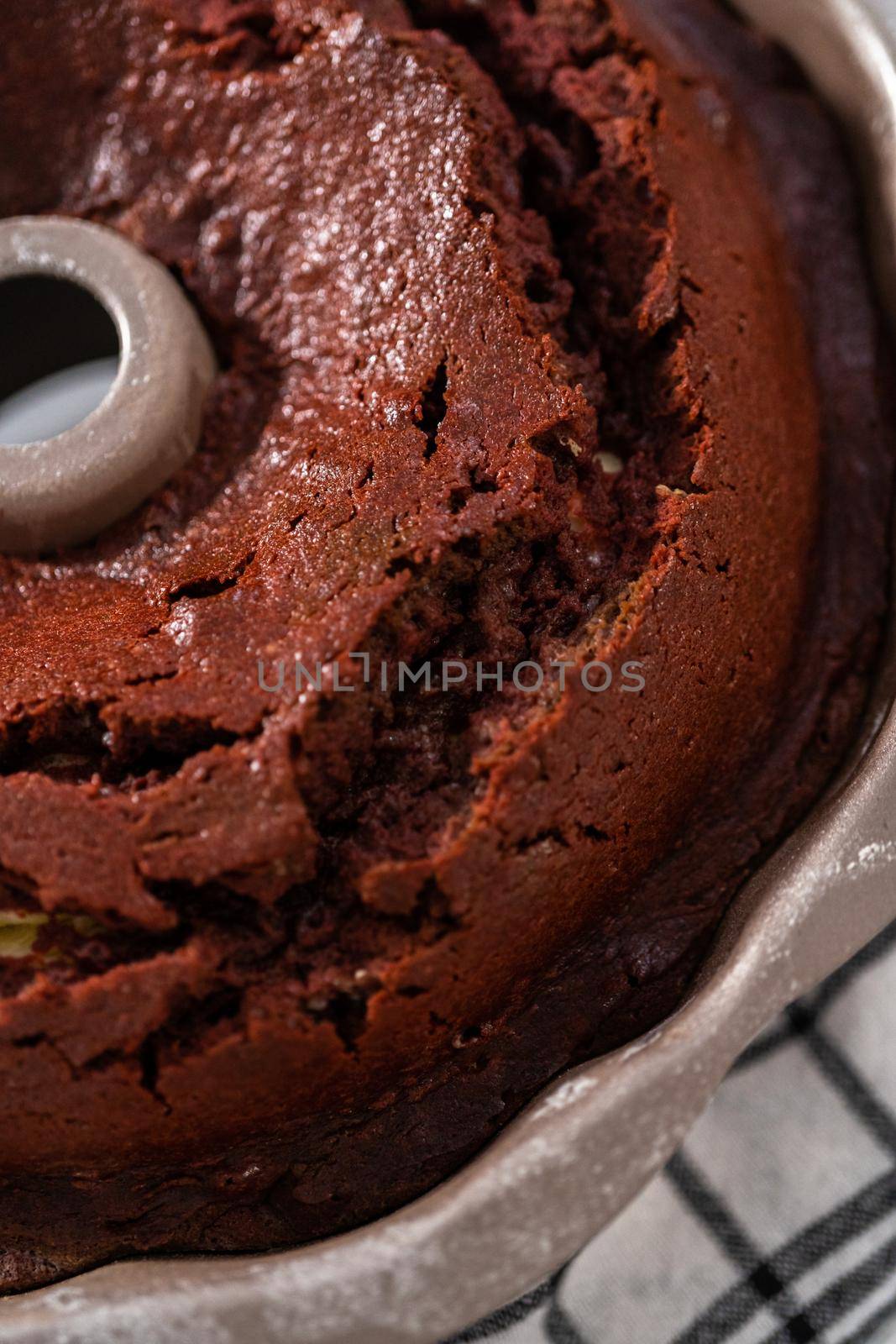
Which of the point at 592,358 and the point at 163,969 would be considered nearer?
the point at 163,969

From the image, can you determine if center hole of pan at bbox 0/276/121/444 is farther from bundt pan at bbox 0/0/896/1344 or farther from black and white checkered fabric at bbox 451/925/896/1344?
black and white checkered fabric at bbox 451/925/896/1344

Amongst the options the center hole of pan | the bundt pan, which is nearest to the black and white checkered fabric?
the bundt pan

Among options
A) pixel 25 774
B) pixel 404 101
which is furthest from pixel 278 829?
pixel 404 101

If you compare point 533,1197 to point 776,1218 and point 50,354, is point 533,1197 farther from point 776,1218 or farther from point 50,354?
point 50,354

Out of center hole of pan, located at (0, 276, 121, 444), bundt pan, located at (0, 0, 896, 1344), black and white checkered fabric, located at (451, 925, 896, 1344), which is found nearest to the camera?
bundt pan, located at (0, 0, 896, 1344)

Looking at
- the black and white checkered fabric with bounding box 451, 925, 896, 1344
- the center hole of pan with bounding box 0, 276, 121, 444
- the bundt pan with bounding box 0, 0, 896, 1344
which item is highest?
the center hole of pan with bounding box 0, 276, 121, 444

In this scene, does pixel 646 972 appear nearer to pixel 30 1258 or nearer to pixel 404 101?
pixel 30 1258

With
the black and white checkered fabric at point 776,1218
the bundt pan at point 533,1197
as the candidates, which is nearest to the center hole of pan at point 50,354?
the bundt pan at point 533,1197

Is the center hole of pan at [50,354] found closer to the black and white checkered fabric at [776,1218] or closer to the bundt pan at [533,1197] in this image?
the bundt pan at [533,1197]
